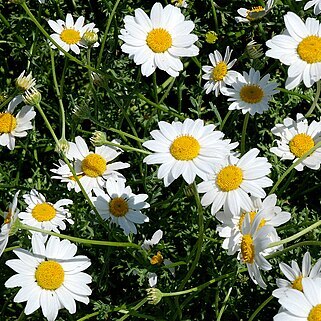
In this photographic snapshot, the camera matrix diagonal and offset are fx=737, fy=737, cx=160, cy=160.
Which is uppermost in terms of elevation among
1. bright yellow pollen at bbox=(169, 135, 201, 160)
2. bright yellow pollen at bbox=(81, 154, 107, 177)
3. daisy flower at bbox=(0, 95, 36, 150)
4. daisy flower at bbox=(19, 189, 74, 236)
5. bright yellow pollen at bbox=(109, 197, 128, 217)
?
daisy flower at bbox=(0, 95, 36, 150)

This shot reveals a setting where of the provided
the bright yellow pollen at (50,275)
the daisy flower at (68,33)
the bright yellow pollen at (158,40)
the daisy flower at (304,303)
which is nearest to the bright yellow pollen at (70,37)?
the daisy flower at (68,33)

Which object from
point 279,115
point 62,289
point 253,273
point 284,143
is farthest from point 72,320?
point 279,115

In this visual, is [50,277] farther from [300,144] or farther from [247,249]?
[300,144]

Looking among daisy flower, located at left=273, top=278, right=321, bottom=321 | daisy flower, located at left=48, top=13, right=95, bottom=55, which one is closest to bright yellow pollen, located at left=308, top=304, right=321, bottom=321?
daisy flower, located at left=273, top=278, right=321, bottom=321

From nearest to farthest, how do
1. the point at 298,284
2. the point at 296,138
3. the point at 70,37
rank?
the point at 298,284
the point at 296,138
the point at 70,37

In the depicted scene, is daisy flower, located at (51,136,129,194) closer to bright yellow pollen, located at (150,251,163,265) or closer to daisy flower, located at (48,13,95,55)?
bright yellow pollen, located at (150,251,163,265)

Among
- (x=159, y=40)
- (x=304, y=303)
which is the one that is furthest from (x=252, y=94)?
(x=304, y=303)
